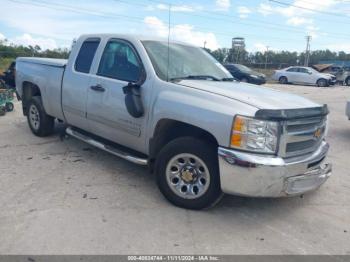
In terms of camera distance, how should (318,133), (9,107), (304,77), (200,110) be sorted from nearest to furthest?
1. (200,110)
2. (318,133)
3. (9,107)
4. (304,77)


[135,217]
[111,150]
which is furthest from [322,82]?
[135,217]

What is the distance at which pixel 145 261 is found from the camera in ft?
10.3

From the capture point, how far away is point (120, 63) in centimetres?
495

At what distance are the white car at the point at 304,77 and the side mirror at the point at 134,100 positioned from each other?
26.8 meters

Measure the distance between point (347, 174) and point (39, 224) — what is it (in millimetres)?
4385

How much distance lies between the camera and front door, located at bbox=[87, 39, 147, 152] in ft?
15.2

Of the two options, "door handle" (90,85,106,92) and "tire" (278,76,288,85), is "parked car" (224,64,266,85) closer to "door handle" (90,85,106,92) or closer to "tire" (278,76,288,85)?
"tire" (278,76,288,85)

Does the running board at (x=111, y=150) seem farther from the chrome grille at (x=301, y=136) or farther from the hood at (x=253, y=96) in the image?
the chrome grille at (x=301, y=136)

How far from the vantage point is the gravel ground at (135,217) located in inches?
133

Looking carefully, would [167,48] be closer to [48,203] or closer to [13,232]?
[48,203]

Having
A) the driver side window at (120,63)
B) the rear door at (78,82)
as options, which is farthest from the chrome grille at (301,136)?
the rear door at (78,82)

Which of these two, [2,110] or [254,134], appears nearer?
[254,134]

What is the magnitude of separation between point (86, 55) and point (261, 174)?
333 cm

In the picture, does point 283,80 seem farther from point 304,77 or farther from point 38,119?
point 38,119
